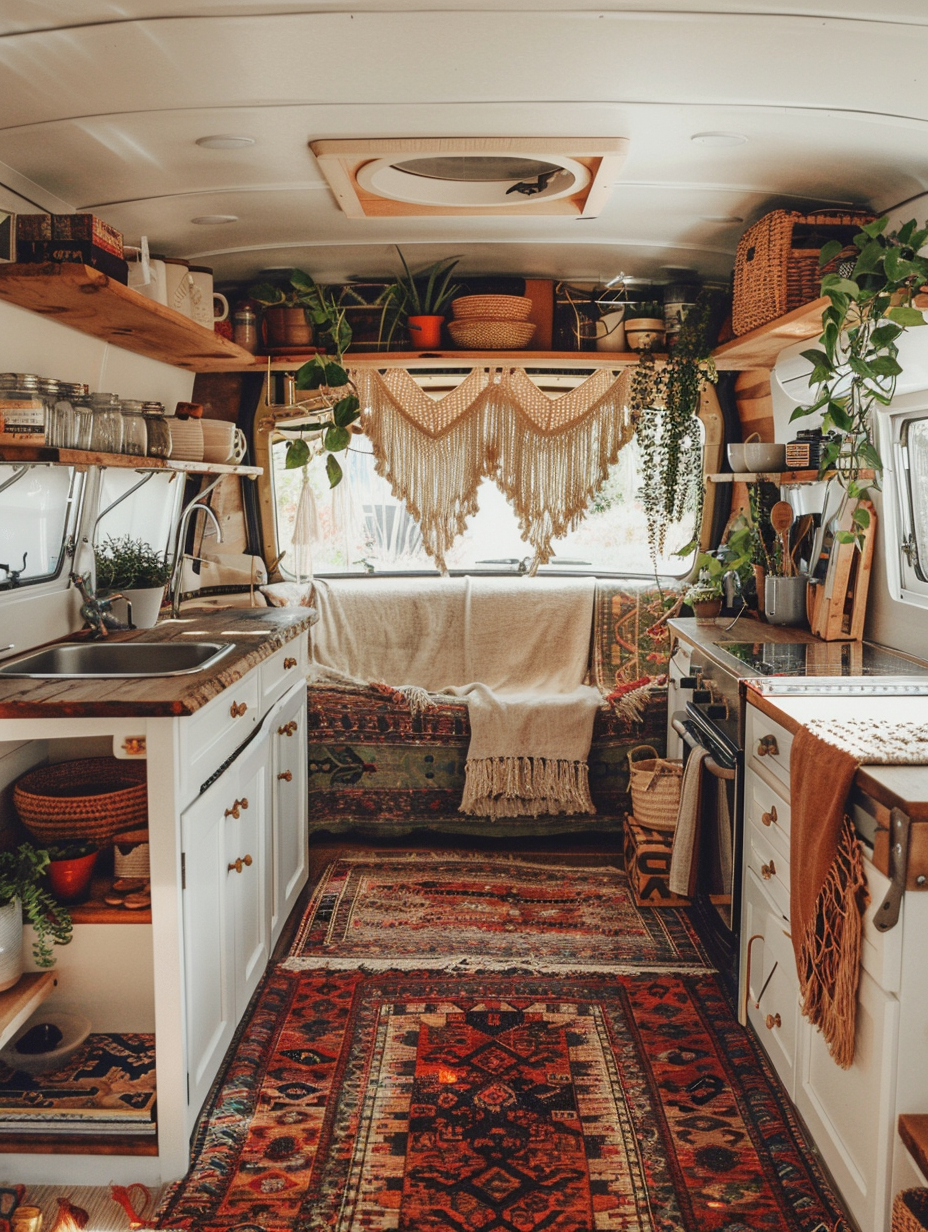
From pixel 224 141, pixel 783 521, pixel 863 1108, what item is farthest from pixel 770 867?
pixel 224 141

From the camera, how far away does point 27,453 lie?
7.13 ft

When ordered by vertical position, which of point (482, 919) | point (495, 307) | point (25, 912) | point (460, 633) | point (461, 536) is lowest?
point (482, 919)

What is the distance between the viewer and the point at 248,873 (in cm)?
261

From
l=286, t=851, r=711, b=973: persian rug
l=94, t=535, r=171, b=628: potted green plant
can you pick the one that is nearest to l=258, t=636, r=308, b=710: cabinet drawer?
l=94, t=535, r=171, b=628: potted green plant

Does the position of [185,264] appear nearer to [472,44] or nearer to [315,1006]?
[472,44]

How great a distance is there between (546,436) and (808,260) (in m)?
1.51

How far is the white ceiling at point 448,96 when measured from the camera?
5.88ft

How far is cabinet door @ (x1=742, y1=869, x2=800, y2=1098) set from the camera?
7.09ft

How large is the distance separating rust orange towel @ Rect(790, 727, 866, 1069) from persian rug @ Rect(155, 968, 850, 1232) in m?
0.44

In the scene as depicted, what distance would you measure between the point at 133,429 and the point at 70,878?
124 cm

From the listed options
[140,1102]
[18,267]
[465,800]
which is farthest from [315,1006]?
[18,267]

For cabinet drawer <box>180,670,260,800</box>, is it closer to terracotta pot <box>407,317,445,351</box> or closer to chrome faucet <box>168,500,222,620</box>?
chrome faucet <box>168,500,222,620</box>

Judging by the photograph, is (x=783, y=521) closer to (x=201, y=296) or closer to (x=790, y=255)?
(x=790, y=255)

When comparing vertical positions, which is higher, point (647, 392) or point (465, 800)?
point (647, 392)
